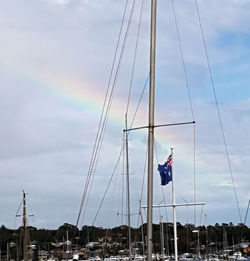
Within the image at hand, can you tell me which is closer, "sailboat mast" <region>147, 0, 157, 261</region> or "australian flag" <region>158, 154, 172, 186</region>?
"sailboat mast" <region>147, 0, 157, 261</region>

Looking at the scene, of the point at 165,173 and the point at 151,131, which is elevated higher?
the point at 151,131

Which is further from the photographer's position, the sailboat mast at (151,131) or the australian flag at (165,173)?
the australian flag at (165,173)

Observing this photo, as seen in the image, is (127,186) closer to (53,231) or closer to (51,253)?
(51,253)

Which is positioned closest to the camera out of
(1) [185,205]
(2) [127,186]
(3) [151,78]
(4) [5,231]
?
(3) [151,78]

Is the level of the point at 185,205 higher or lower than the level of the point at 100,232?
lower

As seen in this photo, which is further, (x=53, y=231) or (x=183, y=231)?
(x=53, y=231)

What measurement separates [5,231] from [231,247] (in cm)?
5774

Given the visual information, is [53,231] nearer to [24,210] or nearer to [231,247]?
[231,247]

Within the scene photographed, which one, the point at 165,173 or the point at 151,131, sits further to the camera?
the point at 165,173

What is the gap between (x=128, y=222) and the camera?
5103 cm

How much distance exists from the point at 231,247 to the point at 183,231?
12.4 m

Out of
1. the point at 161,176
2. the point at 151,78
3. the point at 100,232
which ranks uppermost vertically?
the point at 100,232

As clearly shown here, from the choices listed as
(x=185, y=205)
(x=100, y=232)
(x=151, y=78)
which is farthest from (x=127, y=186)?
(x=100, y=232)

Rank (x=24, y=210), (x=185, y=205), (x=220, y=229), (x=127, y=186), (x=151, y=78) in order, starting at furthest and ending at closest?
(x=220, y=229) < (x=24, y=210) < (x=127, y=186) < (x=185, y=205) < (x=151, y=78)
